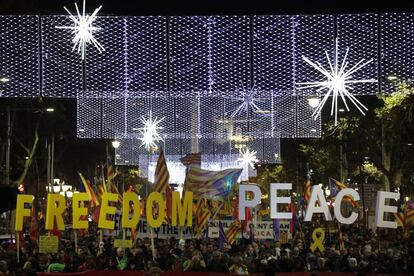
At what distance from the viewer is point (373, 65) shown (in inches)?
728

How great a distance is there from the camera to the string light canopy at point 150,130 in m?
32.5

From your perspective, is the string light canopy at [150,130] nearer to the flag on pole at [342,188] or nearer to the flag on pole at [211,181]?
the flag on pole at [211,181]

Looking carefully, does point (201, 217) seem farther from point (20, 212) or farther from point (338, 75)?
point (338, 75)

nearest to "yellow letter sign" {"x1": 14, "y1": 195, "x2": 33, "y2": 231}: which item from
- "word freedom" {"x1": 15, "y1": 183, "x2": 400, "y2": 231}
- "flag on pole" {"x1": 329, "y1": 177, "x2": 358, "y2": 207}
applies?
"word freedom" {"x1": 15, "y1": 183, "x2": 400, "y2": 231}

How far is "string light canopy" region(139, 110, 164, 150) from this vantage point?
32469 mm

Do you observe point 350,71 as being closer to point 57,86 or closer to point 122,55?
point 122,55

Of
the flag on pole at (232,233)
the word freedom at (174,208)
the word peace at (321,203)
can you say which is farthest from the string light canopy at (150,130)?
the word peace at (321,203)

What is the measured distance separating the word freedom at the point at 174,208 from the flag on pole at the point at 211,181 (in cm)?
344

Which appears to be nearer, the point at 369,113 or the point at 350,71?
the point at 350,71

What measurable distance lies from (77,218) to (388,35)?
9935 millimetres

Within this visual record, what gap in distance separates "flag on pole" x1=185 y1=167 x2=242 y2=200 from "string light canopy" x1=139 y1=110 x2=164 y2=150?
4.97m

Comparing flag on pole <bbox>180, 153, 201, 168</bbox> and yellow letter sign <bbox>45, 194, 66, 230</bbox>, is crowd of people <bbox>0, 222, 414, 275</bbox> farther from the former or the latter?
flag on pole <bbox>180, 153, 201, 168</bbox>

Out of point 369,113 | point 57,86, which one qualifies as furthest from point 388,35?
point 369,113

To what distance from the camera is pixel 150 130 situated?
33250 mm
